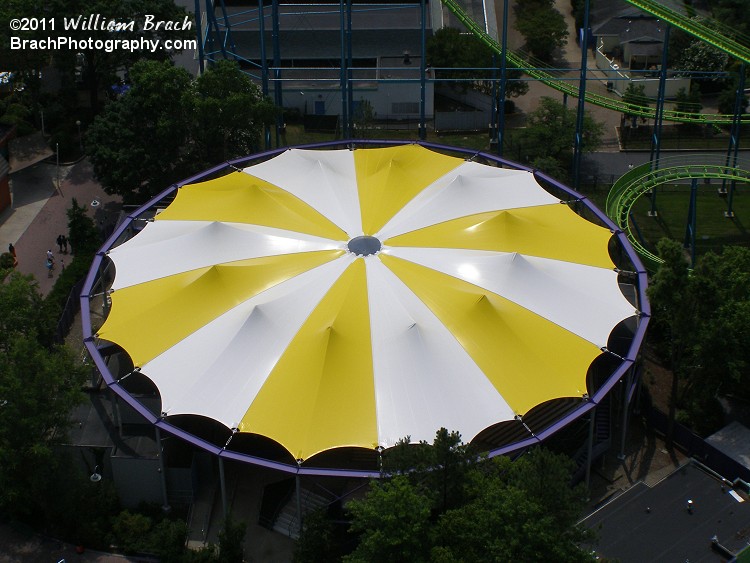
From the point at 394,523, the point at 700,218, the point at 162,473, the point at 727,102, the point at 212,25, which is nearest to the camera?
the point at 394,523

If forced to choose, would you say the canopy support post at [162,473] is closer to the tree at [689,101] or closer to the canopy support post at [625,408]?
the canopy support post at [625,408]

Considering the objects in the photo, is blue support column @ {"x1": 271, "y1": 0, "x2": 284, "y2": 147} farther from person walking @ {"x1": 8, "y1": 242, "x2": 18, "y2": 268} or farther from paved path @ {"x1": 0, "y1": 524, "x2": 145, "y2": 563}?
paved path @ {"x1": 0, "y1": 524, "x2": 145, "y2": 563}

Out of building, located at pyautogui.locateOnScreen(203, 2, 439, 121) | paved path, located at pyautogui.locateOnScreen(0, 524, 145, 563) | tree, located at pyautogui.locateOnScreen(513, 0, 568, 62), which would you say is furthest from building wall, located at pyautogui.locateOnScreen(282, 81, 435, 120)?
paved path, located at pyautogui.locateOnScreen(0, 524, 145, 563)

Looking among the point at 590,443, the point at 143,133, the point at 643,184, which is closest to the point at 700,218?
the point at 643,184

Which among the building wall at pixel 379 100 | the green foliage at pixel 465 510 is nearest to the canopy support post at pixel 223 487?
the green foliage at pixel 465 510

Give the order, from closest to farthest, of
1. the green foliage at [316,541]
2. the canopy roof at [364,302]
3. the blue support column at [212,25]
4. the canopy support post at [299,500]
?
1. the green foliage at [316,541]
2. the canopy support post at [299,500]
3. the canopy roof at [364,302]
4. the blue support column at [212,25]

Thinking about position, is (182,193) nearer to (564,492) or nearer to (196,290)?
(196,290)

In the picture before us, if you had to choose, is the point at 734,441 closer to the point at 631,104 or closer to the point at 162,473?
the point at 162,473
